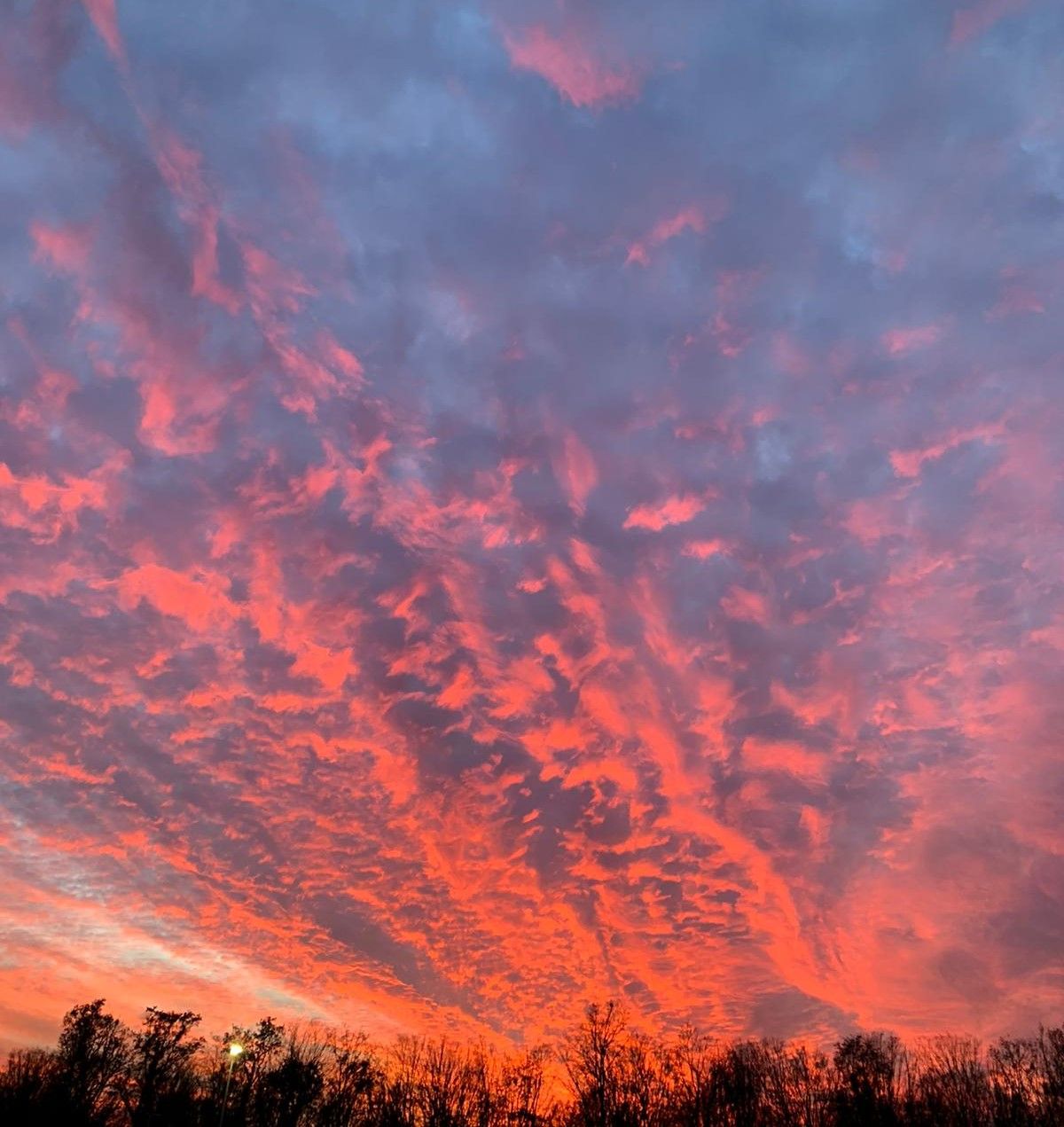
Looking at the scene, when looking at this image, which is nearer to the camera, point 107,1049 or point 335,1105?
point 335,1105

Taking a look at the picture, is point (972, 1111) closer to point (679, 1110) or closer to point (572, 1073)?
point (679, 1110)

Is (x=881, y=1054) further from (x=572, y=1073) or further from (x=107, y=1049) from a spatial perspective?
(x=107, y=1049)

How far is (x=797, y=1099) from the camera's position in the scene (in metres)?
54.5

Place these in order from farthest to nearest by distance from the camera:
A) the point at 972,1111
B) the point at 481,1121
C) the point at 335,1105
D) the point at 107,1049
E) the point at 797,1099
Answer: the point at 107,1049
the point at 335,1105
the point at 481,1121
the point at 797,1099
the point at 972,1111

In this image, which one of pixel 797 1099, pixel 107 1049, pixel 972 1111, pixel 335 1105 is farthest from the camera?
pixel 107 1049

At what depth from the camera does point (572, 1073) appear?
5922 centimetres

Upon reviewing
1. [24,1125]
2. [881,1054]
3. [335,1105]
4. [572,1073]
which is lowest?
[24,1125]

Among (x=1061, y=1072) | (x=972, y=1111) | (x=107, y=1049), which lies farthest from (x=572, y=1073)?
(x=107, y=1049)

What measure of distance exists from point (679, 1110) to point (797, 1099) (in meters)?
8.18

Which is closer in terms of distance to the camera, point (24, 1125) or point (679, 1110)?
point (679, 1110)

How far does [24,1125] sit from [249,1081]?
644 inches

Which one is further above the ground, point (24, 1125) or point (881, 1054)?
point (881, 1054)

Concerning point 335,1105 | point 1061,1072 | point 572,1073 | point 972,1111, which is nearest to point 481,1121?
point 572,1073

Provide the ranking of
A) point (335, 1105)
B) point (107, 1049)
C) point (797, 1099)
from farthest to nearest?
point (107, 1049) < point (335, 1105) < point (797, 1099)
